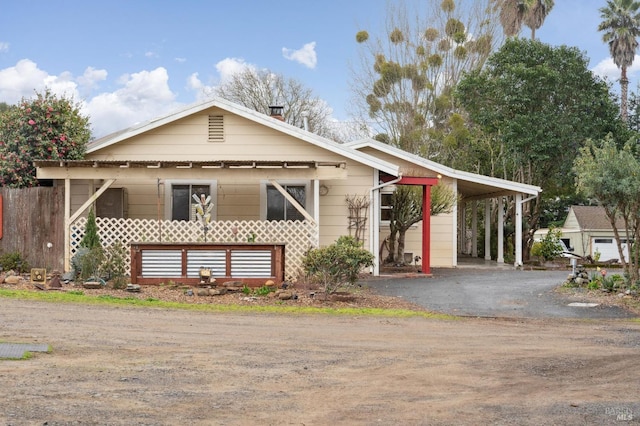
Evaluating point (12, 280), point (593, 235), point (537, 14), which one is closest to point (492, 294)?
point (12, 280)

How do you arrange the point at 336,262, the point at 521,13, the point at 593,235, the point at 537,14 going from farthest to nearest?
1. the point at 537,14
2. the point at 521,13
3. the point at 593,235
4. the point at 336,262

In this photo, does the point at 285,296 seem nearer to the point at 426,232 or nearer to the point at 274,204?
the point at 274,204

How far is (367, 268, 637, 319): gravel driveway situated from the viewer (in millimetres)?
13547

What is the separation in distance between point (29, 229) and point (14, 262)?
87cm

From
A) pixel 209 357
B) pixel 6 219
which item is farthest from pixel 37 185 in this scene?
pixel 209 357

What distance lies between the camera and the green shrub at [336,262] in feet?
46.8

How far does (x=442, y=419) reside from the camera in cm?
627

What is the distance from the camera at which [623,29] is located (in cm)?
4778

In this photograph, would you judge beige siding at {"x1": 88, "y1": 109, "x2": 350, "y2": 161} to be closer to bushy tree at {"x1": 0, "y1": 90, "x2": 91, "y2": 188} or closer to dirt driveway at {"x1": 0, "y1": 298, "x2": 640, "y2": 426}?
bushy tree at {"x1": 0, "y1": 90, "x2": 91, "y2": 188}

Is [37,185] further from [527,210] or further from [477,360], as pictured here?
[527,210]

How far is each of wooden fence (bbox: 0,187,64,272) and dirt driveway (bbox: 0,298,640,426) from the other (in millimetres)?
5330

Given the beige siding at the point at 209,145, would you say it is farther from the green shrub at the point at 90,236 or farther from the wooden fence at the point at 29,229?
the green shrub at the point at 90,236

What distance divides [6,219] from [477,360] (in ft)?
42.3

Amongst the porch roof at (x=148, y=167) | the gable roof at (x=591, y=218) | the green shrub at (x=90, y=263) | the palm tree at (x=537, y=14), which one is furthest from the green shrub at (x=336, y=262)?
the palm tree at (x=537, y=14)
